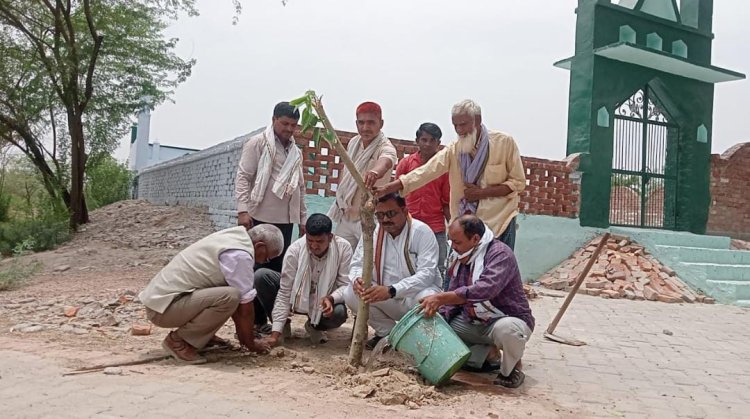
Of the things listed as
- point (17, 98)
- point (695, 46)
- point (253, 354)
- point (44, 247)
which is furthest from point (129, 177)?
point (253, 354)

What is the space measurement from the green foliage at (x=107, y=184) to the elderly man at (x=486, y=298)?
18.3 metres

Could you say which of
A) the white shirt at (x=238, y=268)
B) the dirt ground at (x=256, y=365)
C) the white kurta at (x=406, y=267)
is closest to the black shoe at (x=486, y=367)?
the dirt ground at (x=256, y=365)

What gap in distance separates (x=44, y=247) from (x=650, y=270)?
1002 centimetres

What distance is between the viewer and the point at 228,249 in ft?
11.5

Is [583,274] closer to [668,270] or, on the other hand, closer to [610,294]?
[610,294]

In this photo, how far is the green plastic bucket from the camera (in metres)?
3.18

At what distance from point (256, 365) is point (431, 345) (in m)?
1.12

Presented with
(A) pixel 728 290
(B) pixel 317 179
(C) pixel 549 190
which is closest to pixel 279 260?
(B) pixel 317 179

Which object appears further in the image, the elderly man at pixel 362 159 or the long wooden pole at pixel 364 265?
the elderly man at pixel 362 159

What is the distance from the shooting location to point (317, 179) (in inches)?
310

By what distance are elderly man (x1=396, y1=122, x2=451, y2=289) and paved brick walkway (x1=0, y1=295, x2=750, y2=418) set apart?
1.16 meters

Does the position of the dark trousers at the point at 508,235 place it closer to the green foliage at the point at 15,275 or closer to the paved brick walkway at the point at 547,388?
the paved brick walkway at the point at 547,388

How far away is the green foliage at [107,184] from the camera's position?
19969mm

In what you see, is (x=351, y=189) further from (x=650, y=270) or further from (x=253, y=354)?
(x=650, y=270)
